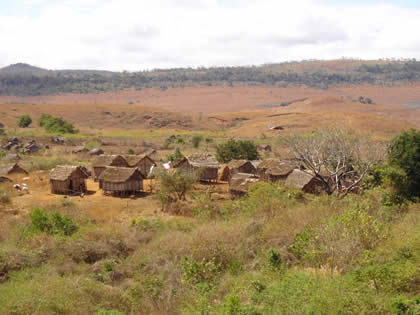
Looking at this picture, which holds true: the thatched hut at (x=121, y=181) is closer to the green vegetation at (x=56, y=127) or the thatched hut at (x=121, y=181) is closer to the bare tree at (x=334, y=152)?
the bare tree at (x=334, y=152)

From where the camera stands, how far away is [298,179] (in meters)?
23.0

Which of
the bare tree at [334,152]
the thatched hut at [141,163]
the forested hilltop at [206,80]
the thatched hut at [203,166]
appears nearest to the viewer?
the bare tree at [334,152]

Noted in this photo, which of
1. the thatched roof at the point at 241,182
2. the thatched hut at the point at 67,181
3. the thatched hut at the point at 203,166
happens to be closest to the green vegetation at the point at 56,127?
the thatched hut at the point at 67,181

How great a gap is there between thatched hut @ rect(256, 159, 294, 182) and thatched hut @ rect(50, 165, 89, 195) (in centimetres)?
1068

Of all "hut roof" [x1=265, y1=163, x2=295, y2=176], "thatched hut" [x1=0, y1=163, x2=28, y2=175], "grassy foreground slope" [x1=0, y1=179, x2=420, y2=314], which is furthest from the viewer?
"thatched hut" [x1=0, y1=163, x2=28, y2=175]

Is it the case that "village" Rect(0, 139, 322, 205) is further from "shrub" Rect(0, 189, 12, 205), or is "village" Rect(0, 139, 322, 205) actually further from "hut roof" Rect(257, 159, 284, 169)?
"shrub" Rect(0, 189, 12, 205)

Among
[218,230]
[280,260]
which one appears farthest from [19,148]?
[280,260]

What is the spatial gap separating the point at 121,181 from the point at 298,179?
9563mm

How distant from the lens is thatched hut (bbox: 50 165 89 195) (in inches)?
992

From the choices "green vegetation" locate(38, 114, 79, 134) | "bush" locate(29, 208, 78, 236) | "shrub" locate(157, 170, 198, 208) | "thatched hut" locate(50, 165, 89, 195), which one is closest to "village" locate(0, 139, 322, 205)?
"thatched hut" locate(50, 165, 89, 195)

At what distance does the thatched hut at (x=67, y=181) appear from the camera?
82.7 feet

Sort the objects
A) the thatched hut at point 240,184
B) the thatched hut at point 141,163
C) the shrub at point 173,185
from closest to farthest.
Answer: the shrub at point 173,185 < the thatched hut at point 240,184 < the thatched hut at point 141,163

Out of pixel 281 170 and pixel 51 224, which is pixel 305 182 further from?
pixel 51 224

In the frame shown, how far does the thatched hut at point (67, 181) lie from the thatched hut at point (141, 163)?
13.9 feet
